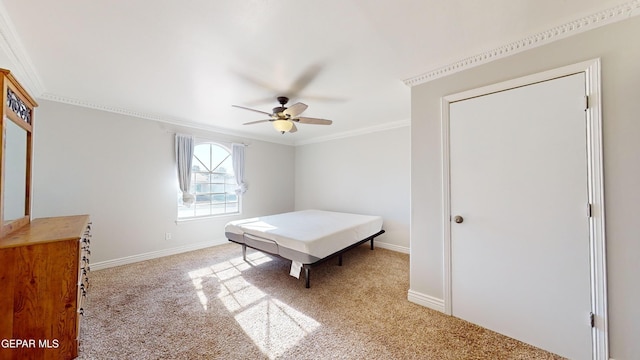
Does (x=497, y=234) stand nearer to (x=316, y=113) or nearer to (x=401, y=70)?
(x=401, y=70)

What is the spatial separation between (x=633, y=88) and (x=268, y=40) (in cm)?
247

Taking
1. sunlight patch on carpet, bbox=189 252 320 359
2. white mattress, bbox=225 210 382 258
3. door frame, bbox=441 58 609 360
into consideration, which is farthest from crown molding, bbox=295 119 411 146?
sunlight patch on carpet, bbox=189 252 320 359

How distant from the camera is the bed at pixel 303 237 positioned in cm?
257

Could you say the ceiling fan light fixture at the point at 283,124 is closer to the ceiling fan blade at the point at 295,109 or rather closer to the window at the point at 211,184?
the ceiling fan blade at the point at 295,109

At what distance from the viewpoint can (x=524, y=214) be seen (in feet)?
5.75

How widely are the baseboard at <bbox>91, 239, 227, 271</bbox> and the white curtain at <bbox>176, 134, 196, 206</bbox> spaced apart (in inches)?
31.5

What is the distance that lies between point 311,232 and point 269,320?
111cm

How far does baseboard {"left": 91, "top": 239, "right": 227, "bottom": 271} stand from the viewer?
3.19 meters

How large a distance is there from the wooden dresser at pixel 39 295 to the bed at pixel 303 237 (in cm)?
169

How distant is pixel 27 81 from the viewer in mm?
2352

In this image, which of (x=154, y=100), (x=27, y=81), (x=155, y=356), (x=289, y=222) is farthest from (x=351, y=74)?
(x=27, y=81)

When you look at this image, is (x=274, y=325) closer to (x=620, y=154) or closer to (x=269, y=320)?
(x=269, y=320)

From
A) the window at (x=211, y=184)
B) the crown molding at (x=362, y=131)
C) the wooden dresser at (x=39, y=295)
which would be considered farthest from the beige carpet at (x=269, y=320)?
the crown molding at (x=362, y=131)

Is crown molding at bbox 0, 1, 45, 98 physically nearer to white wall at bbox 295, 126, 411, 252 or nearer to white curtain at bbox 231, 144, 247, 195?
white curtain at bbox 231, 144, 247, 195
